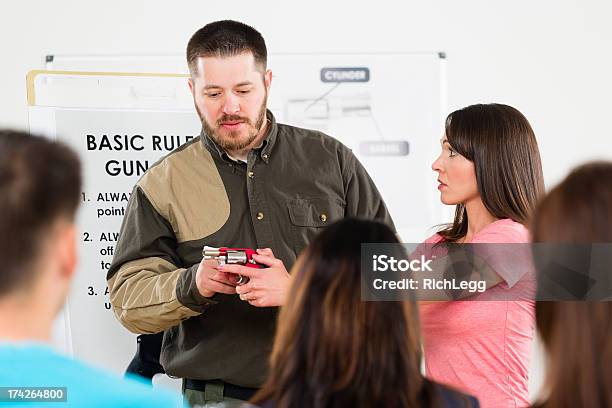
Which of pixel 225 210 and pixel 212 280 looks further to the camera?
pixel 225 210

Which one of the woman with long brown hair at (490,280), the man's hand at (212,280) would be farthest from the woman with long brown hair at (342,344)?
the man's hand at (212,280)

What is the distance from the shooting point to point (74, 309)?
3256 millimetres

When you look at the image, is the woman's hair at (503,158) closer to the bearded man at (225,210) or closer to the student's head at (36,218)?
the bearded man at (225,210)

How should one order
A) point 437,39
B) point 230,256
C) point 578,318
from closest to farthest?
point 578,318
point 230,256
point 437,39

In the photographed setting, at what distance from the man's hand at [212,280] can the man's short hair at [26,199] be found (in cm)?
99

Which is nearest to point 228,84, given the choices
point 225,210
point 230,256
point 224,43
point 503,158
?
point 224,43

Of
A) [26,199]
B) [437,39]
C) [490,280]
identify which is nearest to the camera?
[26,199]

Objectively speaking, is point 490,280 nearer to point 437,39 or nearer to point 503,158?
point 503,158

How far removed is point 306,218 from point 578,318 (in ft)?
4.07

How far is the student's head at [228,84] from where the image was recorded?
8.04ft

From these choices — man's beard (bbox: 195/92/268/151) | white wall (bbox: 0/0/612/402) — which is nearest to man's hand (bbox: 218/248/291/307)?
man's beard (bbox: 195/92/268/151)

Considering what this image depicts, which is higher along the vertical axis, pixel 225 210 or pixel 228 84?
pixel 228 84

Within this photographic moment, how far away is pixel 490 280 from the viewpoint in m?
2.05

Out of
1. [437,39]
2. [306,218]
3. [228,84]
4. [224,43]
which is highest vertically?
[437,39]
